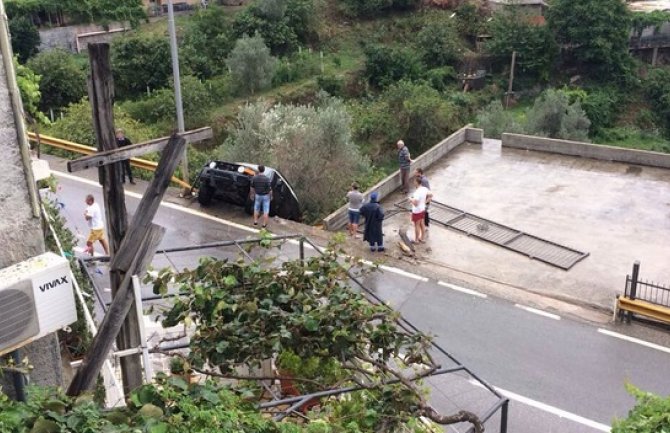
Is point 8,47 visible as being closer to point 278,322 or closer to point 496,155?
point 278,322

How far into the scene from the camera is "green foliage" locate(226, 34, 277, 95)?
38.2 m

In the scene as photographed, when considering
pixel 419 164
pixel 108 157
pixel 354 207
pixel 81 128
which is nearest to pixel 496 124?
pixel 419 164

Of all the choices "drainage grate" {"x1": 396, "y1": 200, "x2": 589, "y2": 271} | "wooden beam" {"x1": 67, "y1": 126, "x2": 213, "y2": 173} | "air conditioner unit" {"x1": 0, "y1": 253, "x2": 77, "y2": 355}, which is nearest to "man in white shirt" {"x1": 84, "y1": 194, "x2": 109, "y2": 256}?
"drainage grate" {"x1": 396, "y1": 200, "x2": 589, "y2": 271}

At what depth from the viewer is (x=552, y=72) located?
47.0 metres

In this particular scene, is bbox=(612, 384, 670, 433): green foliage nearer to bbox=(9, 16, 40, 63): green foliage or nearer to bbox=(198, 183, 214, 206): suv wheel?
bbox=(198, 183, 214, 206): suv wheel

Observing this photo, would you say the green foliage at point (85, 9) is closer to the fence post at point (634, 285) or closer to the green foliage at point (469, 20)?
the green foliage at point (469, 20)

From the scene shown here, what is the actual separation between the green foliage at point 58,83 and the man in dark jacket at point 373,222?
2256 cm

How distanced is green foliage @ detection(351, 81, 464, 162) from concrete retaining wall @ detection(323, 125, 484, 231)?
244cm

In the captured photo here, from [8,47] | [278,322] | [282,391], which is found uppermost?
[8,47]

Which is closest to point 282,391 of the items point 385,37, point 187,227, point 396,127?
point 187,227

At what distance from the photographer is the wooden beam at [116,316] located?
4992mm

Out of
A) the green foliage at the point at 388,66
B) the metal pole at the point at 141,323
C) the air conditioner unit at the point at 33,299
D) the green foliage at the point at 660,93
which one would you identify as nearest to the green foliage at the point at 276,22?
the green foliage at the point at 388,66

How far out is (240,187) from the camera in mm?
16328

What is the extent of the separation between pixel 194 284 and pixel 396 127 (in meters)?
21.7
